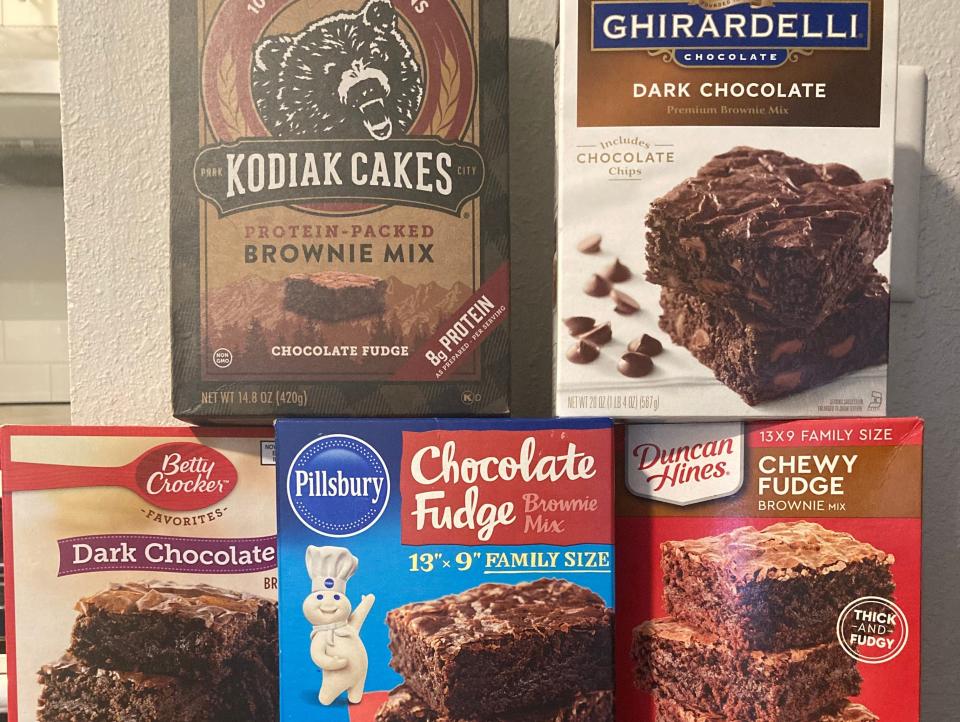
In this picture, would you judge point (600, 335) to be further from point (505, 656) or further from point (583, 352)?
point (505, 656)

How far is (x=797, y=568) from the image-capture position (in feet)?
2.61

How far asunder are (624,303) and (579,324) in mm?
52

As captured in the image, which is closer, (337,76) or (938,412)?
(337,76)

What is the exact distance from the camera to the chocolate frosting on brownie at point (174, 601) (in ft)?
2.83

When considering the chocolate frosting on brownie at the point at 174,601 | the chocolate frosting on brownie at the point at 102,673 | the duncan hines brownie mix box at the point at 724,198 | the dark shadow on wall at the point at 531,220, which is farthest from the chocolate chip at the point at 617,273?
the chocolate frosting on brownie at the point at 102,673

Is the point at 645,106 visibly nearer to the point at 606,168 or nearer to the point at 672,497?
the point at 606,168

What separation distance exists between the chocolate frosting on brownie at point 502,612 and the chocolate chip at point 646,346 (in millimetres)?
257

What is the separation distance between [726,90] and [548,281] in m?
0.36

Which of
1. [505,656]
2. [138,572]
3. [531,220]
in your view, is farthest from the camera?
[531,220]

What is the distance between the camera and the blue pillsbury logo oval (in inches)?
30.7

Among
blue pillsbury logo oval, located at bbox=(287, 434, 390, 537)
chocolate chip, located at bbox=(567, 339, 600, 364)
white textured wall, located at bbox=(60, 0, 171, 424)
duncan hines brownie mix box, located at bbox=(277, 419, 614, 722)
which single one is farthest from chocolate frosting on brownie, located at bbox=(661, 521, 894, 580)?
white textured wall, located at bbox=(60, 0, 171, 424)

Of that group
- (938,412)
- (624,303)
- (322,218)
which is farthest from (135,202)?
(938,412)

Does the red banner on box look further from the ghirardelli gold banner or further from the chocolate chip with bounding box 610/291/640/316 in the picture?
the ghirardelli gold banner

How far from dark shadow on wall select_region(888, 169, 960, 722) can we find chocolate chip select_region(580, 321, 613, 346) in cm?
58
